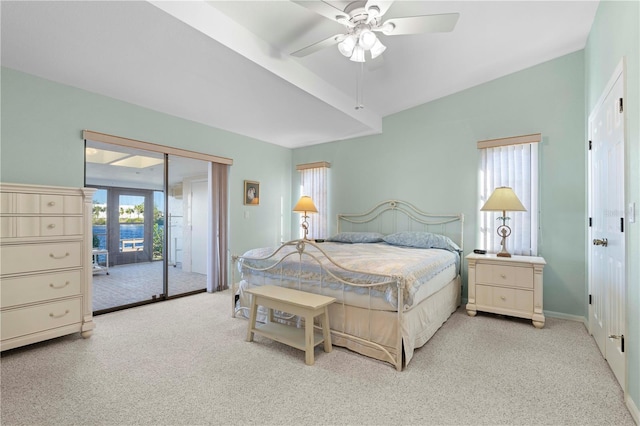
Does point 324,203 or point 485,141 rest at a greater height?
point 485,141

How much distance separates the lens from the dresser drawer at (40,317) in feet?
8.09

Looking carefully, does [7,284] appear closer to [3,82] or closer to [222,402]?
[3,82]

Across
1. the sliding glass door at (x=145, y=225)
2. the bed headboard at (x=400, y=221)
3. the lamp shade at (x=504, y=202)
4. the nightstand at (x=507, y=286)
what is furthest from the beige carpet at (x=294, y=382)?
the bed headboard at (x=400, y=221)

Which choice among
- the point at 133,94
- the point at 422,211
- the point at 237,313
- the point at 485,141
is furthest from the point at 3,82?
the point at 485,141

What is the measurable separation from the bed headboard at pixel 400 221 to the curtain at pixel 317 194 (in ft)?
1.17

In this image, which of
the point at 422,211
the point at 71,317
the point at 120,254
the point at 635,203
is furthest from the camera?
the point at 422,211

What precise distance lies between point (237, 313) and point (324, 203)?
105 inches

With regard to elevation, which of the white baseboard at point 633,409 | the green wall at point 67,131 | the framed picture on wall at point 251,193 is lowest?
the white baseboard at point 633,409

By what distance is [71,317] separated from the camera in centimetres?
280

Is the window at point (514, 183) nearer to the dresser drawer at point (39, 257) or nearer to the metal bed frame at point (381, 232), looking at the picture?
the metal bed frame at point (381, 232)

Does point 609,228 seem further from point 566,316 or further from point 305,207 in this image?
point 305,207

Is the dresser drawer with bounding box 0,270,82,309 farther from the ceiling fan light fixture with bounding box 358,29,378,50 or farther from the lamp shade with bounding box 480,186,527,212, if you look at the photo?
the lamp shade with bounding box 480,186,527,212

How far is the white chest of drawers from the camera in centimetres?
248

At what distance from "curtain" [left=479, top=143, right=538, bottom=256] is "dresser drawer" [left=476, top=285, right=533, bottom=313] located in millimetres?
660
